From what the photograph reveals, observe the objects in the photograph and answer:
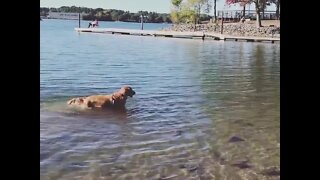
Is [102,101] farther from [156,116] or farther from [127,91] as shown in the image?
[156,116]

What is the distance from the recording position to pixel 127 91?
4164mm

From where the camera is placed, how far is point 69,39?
18.7ft

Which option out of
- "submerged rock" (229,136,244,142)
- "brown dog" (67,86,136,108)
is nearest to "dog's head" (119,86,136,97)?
"brown dog" (67,86,136,108)

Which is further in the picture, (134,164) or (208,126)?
(208,126)

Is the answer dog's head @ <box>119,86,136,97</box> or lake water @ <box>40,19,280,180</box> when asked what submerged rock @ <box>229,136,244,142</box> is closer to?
lake water @ <box>40,19,280,180</box>

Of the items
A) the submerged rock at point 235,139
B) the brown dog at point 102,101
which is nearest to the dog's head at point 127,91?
the brown dog at point 102,101

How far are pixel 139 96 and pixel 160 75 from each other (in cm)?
110

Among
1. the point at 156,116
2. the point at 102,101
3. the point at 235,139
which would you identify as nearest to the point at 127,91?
the point at 102,101

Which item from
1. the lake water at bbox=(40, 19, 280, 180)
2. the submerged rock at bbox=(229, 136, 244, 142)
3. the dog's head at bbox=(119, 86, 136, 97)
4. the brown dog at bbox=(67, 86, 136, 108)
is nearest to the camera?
the lake water at bbox=(40, 19, 280, 180)

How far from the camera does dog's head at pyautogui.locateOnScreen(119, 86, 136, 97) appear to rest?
13.4 feet

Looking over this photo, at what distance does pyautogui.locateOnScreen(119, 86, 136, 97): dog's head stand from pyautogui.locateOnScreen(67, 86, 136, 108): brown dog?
0.12 feet

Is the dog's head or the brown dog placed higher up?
the dog's head
